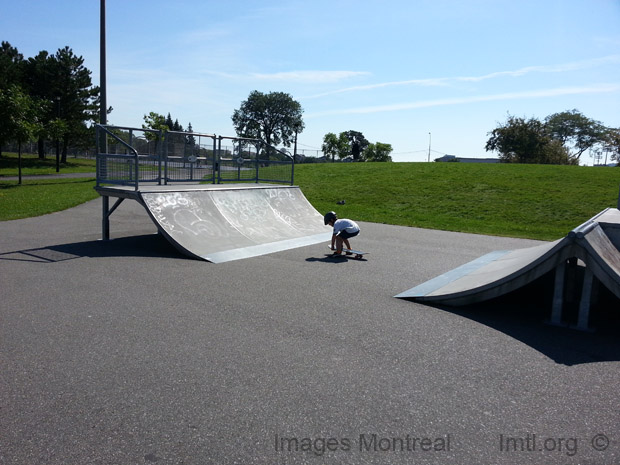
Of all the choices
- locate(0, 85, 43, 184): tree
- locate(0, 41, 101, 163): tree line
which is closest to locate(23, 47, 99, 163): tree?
locate(0, 41, 101, 163): tree line

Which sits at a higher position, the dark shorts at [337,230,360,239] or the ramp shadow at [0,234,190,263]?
the dark shorts at [337,230,360,239]

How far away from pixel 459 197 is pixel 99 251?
18.0 m

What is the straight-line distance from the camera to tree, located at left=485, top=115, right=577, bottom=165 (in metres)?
58.3

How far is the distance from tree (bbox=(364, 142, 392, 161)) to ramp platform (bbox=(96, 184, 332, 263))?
99.1 meters

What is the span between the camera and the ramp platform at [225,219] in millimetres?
10055

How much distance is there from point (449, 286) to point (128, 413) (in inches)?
206

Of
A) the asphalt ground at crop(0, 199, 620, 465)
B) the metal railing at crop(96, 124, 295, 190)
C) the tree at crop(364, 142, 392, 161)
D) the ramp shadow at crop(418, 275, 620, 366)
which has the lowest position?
the asphalt ground at crop(0, 199, 620, 465)

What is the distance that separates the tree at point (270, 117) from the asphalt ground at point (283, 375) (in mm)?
104466

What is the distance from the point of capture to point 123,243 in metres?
11.0

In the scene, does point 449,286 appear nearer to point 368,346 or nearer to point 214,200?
point 368,346

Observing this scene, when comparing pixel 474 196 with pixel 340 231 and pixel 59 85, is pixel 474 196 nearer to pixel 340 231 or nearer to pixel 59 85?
pixel 340 231

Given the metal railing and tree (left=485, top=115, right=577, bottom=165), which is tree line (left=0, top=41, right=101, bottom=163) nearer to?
the metal railing

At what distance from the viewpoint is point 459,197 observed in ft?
75.7

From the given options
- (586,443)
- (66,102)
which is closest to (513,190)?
(586,443)
